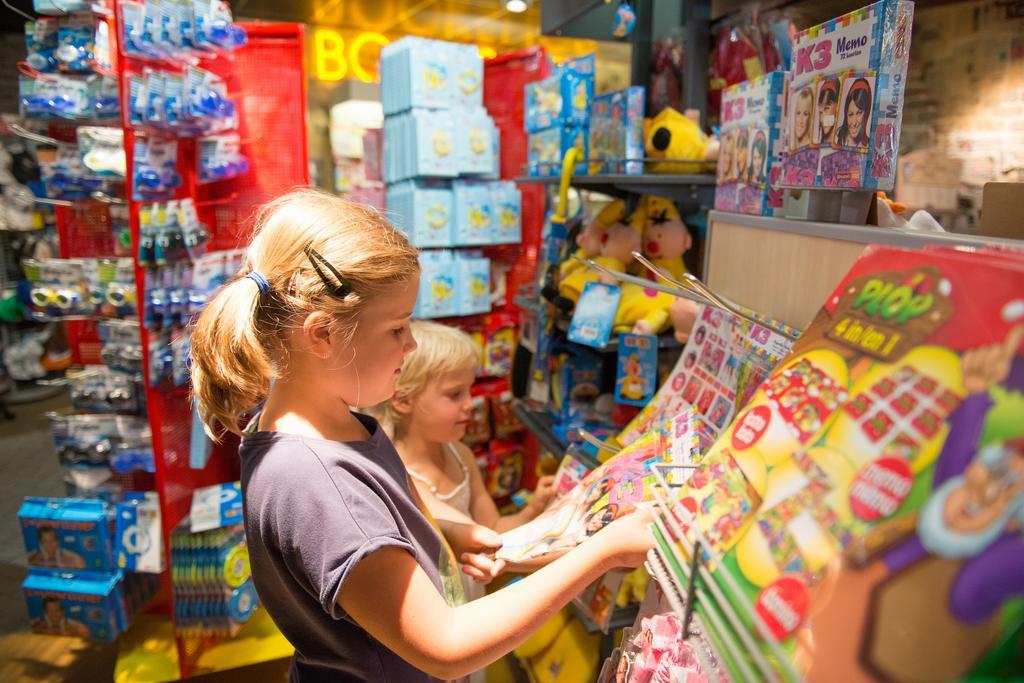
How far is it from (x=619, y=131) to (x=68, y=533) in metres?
2.37

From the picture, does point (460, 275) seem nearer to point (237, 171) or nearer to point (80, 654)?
point (237, 171)

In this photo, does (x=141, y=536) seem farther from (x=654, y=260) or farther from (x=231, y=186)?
(x=654, y=260)

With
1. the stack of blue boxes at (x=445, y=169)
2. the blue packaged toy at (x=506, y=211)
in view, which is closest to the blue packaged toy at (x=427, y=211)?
the stack of blue boxes at (x=445, y=169)

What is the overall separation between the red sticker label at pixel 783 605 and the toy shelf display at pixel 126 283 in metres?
2.39

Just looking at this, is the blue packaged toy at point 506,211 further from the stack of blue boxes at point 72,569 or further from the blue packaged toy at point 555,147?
the stack of blue boxes at point 72,569

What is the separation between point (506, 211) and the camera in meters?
3.73

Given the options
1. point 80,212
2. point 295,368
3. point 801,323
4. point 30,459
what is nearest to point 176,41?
point 80,212

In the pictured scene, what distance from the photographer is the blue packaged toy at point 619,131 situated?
2070 mm

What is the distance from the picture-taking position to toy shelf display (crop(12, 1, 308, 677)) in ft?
7.79

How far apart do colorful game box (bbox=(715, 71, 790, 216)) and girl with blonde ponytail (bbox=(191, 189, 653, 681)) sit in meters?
0.66

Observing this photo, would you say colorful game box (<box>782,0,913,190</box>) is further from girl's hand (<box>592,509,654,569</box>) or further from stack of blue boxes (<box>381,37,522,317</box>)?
stack of blue boxes (<box>381,37,522,317</box>)

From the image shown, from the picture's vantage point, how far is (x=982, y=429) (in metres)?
0.45

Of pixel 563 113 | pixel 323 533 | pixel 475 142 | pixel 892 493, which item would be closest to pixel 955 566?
pixel 892 493

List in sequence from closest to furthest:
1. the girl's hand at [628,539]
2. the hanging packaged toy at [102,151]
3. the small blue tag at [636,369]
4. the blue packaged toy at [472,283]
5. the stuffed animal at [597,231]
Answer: the girl's hand at [628,539]
the small blue tag at [636,369]
the stuffed animal at [597,231]
the hanging packaged toy at [102,151]
the blue packaged toy at [472,283]
